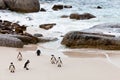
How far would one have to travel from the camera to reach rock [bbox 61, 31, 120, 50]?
31.1m

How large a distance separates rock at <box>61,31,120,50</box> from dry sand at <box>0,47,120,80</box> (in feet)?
6.41

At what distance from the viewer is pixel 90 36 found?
1235 inches

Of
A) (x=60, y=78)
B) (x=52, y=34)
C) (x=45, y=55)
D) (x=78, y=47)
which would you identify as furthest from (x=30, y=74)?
(x=52, y=34)

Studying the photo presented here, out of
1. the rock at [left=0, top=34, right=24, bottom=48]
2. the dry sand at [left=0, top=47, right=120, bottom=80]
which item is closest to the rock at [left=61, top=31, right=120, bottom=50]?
the dry sand at [left=0, top=47, right=120, bottom=80]

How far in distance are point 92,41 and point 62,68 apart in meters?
6.53

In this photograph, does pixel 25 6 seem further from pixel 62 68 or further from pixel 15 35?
pixel 62 68

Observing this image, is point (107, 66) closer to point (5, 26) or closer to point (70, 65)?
point (70, 65)

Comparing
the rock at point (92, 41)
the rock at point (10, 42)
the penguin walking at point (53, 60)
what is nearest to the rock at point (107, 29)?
the rock at point (92, 41)

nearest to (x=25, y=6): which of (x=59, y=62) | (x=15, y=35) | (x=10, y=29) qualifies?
(x=10, y=29)

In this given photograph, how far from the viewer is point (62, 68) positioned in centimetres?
2527

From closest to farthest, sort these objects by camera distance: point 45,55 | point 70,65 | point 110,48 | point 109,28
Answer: point 70,65, point 45,55, point 110,48, point 109,28

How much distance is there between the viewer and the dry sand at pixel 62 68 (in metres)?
23.4

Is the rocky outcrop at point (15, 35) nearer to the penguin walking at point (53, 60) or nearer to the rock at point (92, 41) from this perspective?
the rock at point (92, 41)

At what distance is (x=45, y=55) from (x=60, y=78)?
573cm
